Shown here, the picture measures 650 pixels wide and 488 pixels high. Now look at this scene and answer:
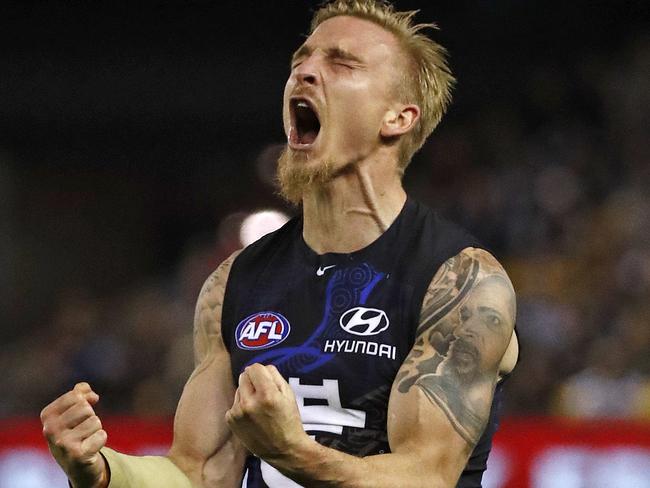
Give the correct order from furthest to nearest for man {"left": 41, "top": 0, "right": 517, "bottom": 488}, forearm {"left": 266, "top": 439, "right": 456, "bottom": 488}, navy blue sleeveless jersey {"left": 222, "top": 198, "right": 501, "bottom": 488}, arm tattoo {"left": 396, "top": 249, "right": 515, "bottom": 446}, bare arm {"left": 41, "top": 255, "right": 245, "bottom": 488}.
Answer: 1. bare arm {"left": 41, "top": 255, "right": 245, "bottom": 488}
2. navy blue sleeveless jersey {"left": 222, "top": 198, "right": 501, "bottom": 488}
3. arm tattoo {"left": 396, "top": 249, "right": 515, "bottom": 446}
4. man {"left": 41, "top": 0, "right": 517, "bottom": 488}
5. forearm {"left": 266, "top": 439, "right": 456, "bottom": 488}

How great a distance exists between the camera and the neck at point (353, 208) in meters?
4.23

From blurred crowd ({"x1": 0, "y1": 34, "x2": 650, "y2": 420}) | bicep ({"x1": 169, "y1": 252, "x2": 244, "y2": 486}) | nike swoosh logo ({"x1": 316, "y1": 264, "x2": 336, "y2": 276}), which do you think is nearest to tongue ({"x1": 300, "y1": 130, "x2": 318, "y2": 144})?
nike swoosh logo ({"x1": 316, "y1": 264, "x2": 336, "y2": 276})

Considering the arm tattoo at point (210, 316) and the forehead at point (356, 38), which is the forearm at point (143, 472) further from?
the forehead at point (356, 38)

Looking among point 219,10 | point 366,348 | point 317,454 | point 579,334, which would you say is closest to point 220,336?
point 366,348

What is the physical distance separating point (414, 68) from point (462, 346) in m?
1.15

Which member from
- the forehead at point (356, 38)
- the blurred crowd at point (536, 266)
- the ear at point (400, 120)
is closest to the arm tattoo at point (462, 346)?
the ear at point (400, 120)

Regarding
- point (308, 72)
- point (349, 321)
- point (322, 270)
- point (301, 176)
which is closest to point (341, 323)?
point (349, 321)

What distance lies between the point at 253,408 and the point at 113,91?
1061 centimetres

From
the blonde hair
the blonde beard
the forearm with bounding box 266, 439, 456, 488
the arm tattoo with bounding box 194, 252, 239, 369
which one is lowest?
the forearm with bounding box 266, 439, 456, 488

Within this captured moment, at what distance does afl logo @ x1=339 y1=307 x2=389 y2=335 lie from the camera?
3.92 meters

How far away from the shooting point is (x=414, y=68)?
448cm

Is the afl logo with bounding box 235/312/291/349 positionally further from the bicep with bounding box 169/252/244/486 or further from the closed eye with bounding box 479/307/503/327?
the closed eye with bounding box 479/307/503/327

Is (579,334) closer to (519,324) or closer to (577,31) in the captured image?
(519,324)

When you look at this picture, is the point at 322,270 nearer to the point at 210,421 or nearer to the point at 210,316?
the point at 210,316
